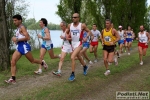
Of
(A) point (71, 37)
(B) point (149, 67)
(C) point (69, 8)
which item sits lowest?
(B) point (149, 67)

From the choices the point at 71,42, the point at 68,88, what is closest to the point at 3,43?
the point at 71,42

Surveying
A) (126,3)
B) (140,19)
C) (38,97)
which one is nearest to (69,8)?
(38,97)

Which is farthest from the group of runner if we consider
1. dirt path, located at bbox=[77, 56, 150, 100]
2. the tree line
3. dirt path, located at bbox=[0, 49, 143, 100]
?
the tree line

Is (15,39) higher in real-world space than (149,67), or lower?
higher

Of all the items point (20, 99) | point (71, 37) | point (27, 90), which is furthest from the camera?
point (71, 37)

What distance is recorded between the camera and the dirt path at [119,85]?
6239 millimetres

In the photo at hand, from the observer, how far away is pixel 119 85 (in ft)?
23.9

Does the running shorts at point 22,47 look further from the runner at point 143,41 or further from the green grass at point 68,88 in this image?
the runner at point 143,41

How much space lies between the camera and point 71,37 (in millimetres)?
7594

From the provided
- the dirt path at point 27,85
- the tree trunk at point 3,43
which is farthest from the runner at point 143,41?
the tree trunk at point 3,43

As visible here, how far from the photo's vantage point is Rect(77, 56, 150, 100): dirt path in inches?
246

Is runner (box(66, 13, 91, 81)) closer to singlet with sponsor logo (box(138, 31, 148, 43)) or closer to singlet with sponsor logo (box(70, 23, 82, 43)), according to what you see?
singlet with sponsor logo (box(70, 23, 82, 43))

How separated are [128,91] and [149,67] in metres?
4.14

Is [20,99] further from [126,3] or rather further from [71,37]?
[126,3]
